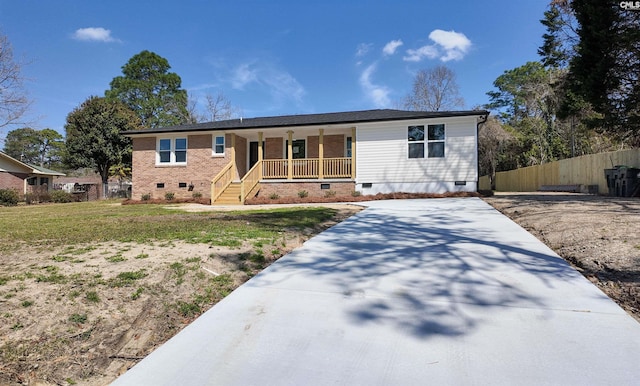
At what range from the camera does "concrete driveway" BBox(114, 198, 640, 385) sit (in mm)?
2043

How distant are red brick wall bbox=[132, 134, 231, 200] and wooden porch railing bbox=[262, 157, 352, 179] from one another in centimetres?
248

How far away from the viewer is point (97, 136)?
2552 cm

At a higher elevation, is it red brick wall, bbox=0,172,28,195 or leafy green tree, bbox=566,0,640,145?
leafy green tree, bbox=566,0,640,145

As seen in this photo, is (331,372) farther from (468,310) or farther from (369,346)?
(468,310)

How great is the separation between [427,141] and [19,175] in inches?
1301

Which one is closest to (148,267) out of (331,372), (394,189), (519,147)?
(331,372)

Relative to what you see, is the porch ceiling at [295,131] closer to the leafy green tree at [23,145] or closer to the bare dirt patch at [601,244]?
the bare dirt patch at [601,244]

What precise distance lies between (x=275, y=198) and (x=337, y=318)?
1308 cm

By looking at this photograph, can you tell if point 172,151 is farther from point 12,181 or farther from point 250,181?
point 12,181

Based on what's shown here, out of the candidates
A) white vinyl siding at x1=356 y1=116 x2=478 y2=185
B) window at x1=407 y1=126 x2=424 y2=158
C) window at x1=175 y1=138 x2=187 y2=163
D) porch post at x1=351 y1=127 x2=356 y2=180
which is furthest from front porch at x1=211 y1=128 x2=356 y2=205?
window at x1=175 y1=138 x2=187 y2=163

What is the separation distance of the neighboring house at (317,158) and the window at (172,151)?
2.0 inches

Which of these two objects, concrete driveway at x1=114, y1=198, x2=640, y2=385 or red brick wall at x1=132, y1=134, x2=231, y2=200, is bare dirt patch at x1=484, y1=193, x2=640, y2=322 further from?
red brick wall at x1=132, y1=134, x2=231, y2=200

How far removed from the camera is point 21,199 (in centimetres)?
2339

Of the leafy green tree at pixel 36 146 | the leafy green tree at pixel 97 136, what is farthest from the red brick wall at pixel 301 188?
the leafy green tree at pixel 36 146
